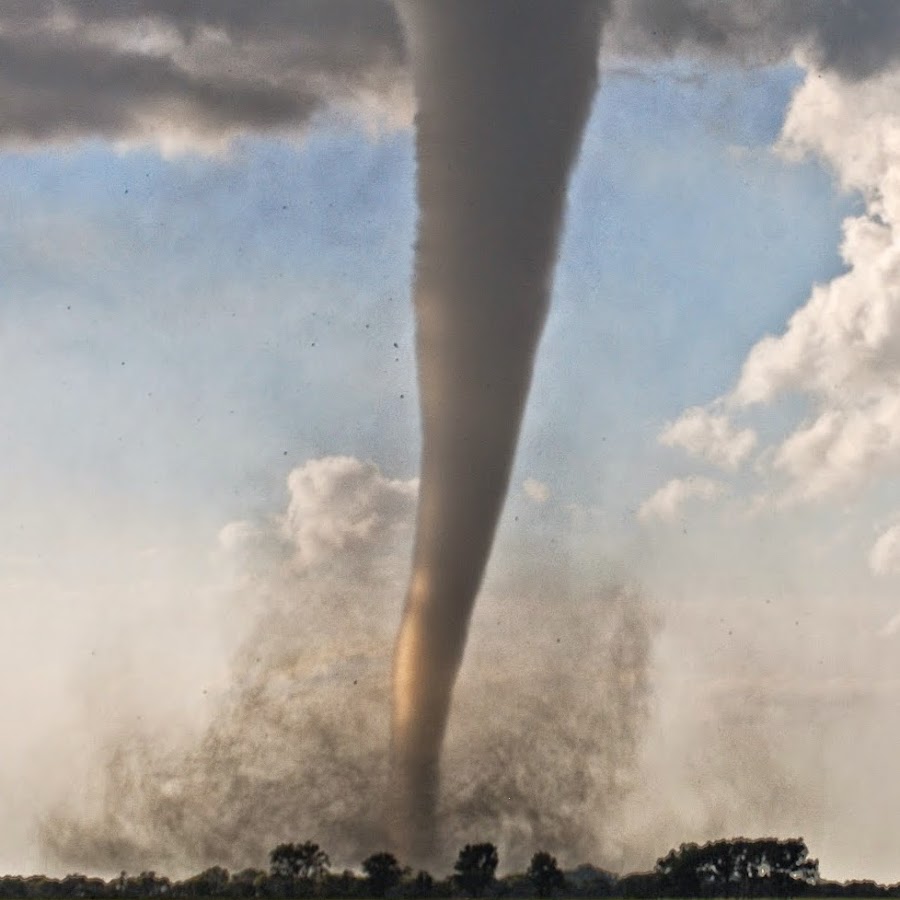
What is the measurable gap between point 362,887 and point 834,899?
59.6 m

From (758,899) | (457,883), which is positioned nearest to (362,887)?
(457,883)

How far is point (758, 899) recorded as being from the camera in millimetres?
196625

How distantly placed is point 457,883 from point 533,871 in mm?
9532

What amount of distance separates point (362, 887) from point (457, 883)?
38.9 feet

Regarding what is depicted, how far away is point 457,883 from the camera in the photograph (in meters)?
195

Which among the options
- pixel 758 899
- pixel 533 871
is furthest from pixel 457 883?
pixel 758 899

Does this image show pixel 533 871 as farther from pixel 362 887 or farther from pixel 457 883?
pixel 362 887

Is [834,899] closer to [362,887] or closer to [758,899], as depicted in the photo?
[758,899]

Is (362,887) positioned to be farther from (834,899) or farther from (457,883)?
(834,899)

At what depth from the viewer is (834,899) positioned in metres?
199

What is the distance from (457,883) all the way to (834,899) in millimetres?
47912

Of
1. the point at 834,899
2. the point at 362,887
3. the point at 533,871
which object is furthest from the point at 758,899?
the point at 362,887

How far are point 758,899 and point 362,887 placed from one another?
162 feet

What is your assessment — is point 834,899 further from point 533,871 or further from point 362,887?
point 362,887
